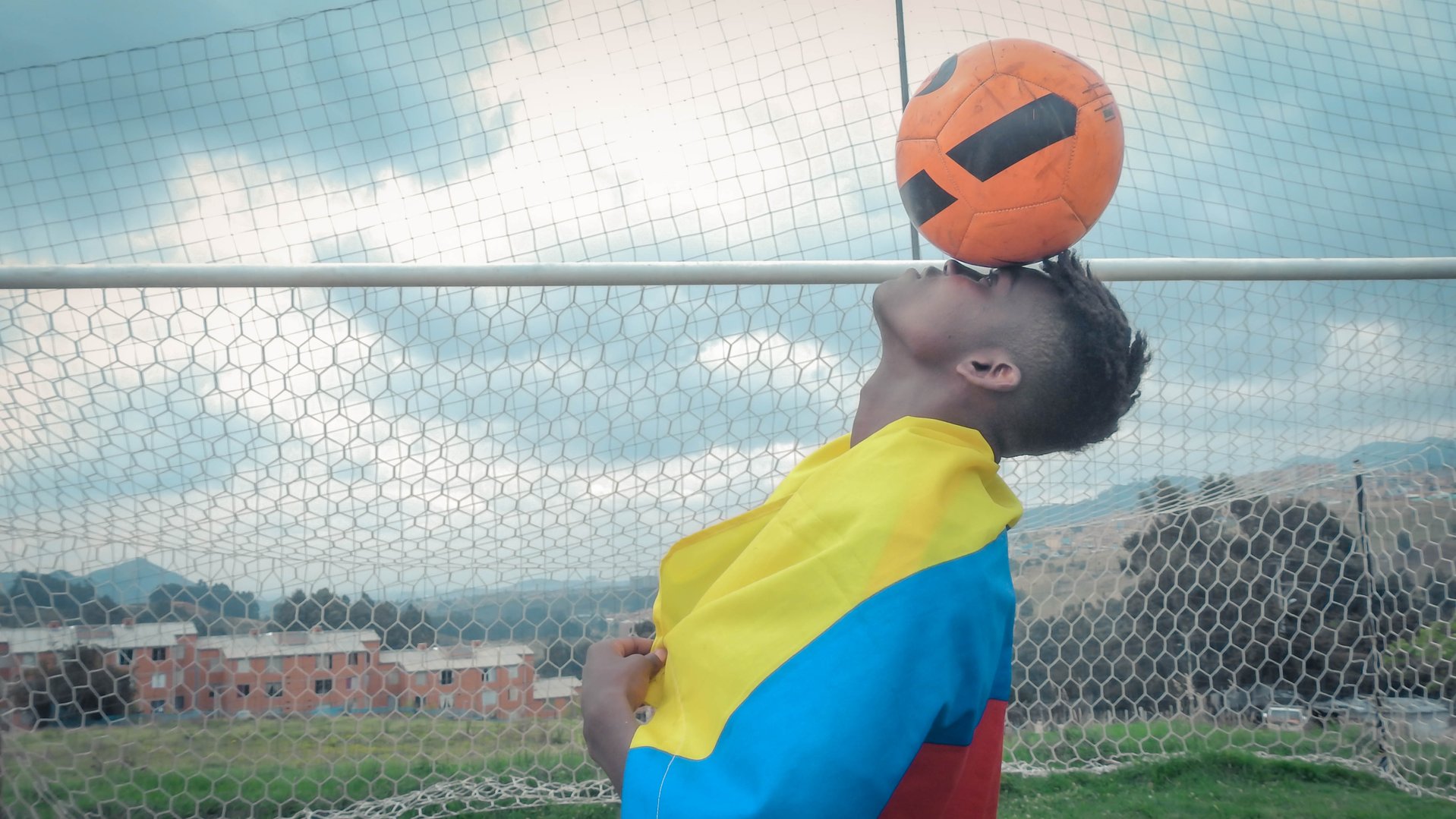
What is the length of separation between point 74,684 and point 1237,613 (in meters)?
4.18

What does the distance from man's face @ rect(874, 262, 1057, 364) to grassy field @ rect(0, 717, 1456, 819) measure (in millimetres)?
2552

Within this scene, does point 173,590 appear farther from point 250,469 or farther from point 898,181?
point 898,181

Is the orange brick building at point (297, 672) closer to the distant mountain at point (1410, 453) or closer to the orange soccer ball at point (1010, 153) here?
the orange soccer ball at point (1010, 153)

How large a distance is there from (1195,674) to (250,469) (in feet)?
11.8

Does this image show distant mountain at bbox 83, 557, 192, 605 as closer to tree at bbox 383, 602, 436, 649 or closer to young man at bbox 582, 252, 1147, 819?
tree at bbox 383, 602, 436, 649

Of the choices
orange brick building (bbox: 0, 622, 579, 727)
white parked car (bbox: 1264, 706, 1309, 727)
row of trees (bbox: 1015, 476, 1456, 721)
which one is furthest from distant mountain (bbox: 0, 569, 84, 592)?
white parked car (bbox: 1264, 706, 1309, 727)

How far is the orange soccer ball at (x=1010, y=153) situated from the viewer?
142 centimetres

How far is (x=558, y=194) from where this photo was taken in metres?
3.39

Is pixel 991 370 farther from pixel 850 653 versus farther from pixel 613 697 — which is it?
pixel 613 697

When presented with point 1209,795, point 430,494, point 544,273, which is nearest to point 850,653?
point 544,273

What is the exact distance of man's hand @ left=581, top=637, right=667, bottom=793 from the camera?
109 centimetres

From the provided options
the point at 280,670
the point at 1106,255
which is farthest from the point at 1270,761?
the point at 280,670

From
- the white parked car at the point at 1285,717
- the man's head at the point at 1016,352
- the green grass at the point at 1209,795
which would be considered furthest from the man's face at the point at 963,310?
the white parked car at the point at 1285,717

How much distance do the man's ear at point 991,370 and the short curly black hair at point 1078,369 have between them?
0.10ft
